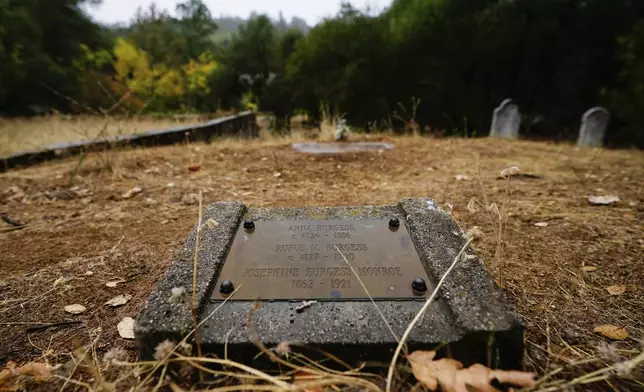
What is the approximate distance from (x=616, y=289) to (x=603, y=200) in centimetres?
142

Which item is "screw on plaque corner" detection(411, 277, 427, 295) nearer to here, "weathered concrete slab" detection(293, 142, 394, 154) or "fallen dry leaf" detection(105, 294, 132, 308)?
"fallen dry leaf" detection(105, 294, 132, 308)

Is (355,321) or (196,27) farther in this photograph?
(196,27)

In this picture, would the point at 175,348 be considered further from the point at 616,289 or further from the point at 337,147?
the point at 337,147

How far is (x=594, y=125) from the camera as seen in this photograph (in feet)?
21.3

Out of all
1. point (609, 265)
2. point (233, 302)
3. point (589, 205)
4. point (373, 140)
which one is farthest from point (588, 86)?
point (233, 302)

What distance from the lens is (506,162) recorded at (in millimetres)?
4363

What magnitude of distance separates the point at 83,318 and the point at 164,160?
3.27 metres

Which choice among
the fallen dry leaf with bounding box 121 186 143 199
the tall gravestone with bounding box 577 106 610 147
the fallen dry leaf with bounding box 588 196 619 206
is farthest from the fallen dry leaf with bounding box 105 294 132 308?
the tall gravestone with bounding box 577 106 610 147

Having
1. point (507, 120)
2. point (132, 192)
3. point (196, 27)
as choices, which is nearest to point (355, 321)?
point (132, 192)

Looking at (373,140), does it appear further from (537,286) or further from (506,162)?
(537,286)

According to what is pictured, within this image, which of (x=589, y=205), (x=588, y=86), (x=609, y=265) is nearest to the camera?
(x=609, y=265)

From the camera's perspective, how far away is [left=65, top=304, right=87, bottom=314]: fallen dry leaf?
5.08ft

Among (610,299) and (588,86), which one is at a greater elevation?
(588,86)

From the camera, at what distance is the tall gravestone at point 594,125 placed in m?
6.41
